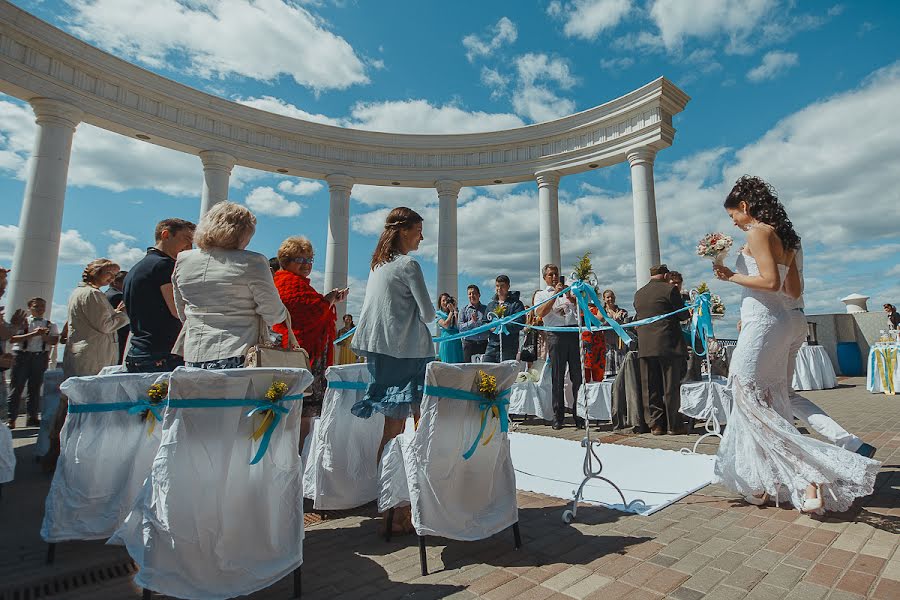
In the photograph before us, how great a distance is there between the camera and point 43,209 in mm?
11859

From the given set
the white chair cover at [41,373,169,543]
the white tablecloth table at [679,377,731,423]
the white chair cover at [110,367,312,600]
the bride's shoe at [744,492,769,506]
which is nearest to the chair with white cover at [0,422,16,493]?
the white chair cover at [41,373,169,543]

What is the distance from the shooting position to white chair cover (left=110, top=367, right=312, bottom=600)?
1.90 metres

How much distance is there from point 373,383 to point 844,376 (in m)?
19.2

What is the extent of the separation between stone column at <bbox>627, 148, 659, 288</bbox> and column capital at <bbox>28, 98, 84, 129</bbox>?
1688 centimetres

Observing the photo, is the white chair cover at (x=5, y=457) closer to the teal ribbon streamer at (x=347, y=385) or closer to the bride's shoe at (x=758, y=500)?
the teal ribbon streamer at (x=347, y=385)

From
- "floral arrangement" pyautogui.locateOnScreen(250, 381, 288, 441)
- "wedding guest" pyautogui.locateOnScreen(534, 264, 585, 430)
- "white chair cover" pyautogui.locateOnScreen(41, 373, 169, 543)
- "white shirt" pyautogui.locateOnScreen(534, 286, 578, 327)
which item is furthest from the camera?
"white shirt" pyautogui.locateOnScreen(534, 286, 578, 327)

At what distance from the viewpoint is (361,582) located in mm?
2271

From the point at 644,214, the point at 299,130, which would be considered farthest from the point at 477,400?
the point at 299,130

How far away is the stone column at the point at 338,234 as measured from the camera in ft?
58.0

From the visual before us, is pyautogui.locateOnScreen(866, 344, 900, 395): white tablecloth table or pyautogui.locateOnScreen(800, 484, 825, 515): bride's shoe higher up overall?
pyautogui.locateOnScreen(866, 344, 900, 395): white tablecloth table

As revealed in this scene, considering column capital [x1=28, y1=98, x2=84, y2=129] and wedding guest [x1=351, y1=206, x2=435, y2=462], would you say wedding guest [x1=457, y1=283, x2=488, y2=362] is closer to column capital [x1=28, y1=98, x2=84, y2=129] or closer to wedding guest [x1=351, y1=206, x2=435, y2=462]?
wedding guest [x1=351, y1=206, x2=435, y2=462]

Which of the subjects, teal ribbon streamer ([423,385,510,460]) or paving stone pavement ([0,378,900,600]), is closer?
paving stone pavement ([0,378,900,600])

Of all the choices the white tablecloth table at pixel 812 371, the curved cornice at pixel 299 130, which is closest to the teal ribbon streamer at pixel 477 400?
the white tablecloth table at pixel 812 371

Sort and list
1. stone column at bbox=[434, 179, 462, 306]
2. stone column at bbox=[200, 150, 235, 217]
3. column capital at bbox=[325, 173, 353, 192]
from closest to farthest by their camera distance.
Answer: stone column at bbox=[200, 150, 235, 217] < stone column at bbox=[434, 179, 462, 306] < column capital at bbox=[325, 173, 353, 192]
